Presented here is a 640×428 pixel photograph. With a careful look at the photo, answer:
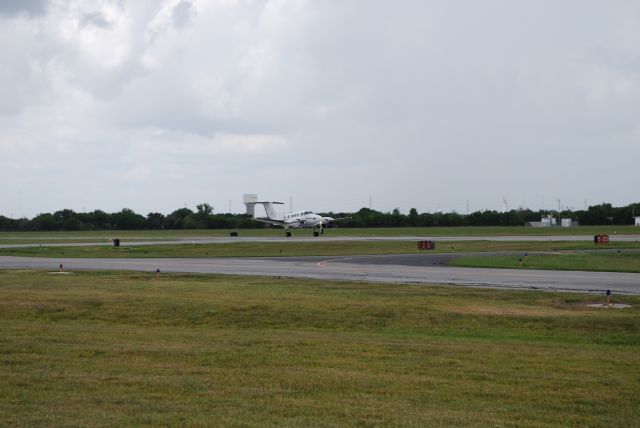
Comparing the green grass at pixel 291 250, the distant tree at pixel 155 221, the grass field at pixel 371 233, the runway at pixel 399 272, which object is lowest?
the runway at pixel 399 272

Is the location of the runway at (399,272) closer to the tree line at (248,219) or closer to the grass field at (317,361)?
the grass field at (317,361)

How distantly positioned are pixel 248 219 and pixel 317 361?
522 ft

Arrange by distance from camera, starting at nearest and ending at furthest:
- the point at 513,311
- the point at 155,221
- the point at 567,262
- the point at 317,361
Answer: the point at 317,361 → the point at 513,311 → the point at 567,262 → the point at 155,221

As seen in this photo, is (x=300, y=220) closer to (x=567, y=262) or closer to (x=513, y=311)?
(x=567, y=262)

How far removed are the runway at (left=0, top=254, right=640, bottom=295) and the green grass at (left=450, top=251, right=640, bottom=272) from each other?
81.4 inches

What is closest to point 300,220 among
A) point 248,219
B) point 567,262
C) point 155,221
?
point 567,262

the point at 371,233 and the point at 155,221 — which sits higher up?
the point at 155,221

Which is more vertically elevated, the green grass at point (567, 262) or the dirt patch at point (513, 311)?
the green grass at point (567, 262)

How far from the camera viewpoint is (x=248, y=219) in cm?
17188

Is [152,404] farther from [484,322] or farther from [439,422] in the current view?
[484,322]

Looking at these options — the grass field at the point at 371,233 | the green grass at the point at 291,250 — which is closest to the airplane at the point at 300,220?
the grass field at the point at 371,233

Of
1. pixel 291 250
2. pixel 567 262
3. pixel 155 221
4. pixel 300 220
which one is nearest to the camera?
pixel 567 262

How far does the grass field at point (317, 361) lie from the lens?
972cm

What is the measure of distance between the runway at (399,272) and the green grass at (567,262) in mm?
2069
